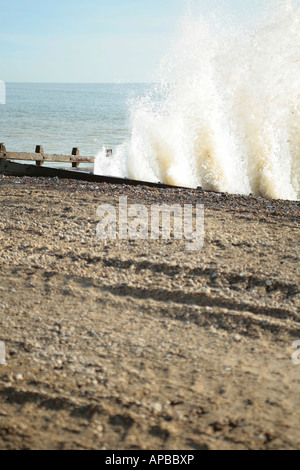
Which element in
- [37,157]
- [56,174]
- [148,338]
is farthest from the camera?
[37,157]

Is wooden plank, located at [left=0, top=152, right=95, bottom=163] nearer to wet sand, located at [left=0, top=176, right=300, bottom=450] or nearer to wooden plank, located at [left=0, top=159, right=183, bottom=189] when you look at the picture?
wooden plank, located at [left=0, top=159, right=183, bottom=189]

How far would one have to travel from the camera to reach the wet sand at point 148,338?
2805 millimetres

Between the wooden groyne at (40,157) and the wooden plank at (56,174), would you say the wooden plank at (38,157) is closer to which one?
the wooden groyne at (40,157)

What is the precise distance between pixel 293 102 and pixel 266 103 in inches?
26.3

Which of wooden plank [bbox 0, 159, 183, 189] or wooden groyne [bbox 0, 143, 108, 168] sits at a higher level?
wooden groyne [bbox 0, 143, 108, 168]

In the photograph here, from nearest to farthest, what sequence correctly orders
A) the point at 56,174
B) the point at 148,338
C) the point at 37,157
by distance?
the point at 148,338, the point at 56,174, the point at 37,157

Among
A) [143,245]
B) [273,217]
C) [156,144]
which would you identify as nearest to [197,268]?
[143,245]

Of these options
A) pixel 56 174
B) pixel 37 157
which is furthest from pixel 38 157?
pixel 56 174

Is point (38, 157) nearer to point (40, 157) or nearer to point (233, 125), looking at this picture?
point (40, 157)

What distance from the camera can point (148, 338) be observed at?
3760 mm

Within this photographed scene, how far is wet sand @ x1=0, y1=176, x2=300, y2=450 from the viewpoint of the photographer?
2.80m

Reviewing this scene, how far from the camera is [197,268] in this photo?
5012 mm

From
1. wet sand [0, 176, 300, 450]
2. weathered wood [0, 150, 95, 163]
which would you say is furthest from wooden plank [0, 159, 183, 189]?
wet sand [0, 176, 300, 450]
